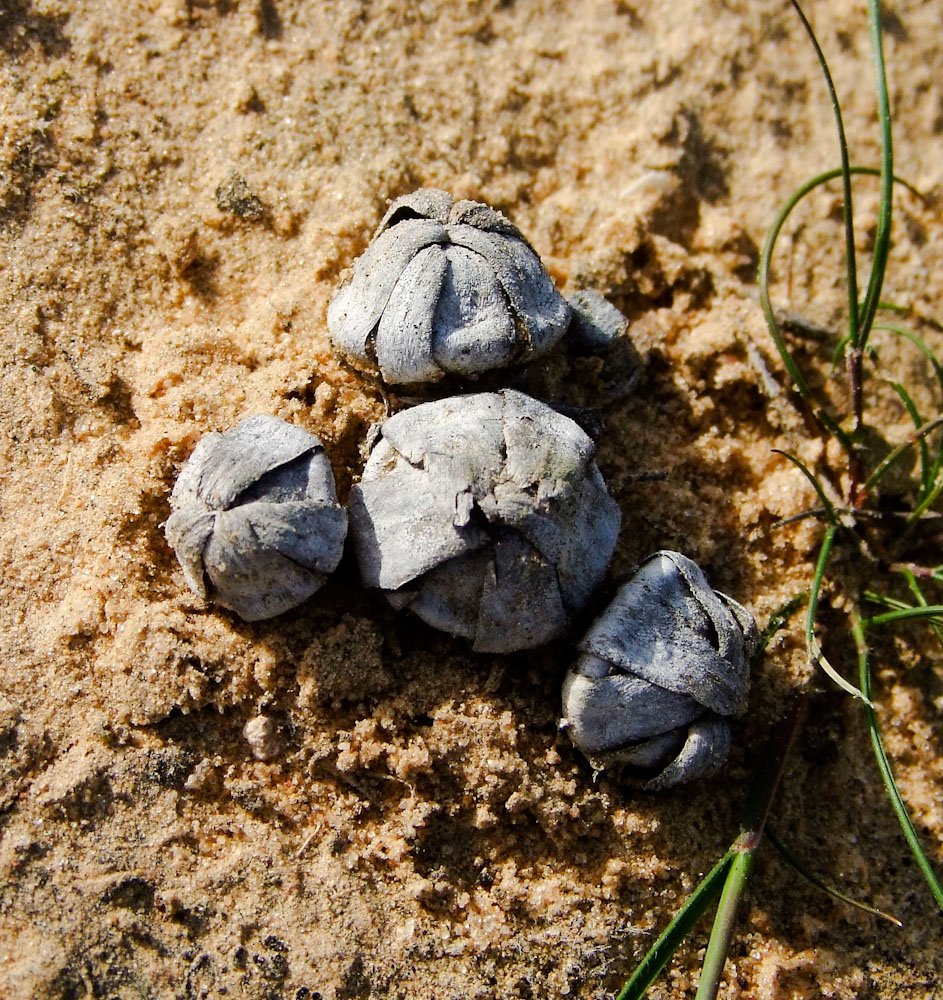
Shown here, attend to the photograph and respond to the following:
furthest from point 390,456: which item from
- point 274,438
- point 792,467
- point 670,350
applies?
point 792,467

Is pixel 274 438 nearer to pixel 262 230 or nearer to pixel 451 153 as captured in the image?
pixel 262 230

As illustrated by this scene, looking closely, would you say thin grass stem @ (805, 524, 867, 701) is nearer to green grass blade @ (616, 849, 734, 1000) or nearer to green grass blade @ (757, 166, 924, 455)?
green grass blade @ (757, 166, 924, 455)

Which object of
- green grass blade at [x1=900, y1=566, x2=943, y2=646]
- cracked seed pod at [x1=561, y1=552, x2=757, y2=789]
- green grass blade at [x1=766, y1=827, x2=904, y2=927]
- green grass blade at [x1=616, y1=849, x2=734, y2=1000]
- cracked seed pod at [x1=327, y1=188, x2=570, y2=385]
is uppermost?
cracked seed pod at [x1=327, y1=188, x2=570, y2=385]

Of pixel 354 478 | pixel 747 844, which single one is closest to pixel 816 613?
pixel 747 844

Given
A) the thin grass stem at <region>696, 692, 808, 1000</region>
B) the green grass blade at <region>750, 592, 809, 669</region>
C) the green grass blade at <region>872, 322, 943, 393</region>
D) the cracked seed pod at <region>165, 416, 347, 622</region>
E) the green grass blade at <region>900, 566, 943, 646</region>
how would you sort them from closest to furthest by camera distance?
1. the cracked seed pod at <region>165, 416, 347, 622</region>
2. the thin grass stem at <region>696, 692, 808, 1000</region>
3. the green grass blade at <region>750, 592, 809, 669</region>
4. the green grass blade at <region>900, 566, 943, 646</region>
5. the green grass blade at <region>872, 322, 943, 393</region>

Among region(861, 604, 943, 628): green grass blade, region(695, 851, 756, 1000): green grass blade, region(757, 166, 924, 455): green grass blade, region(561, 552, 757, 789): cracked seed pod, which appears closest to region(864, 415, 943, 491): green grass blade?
region(757, 166, 924, 455): green grass blade

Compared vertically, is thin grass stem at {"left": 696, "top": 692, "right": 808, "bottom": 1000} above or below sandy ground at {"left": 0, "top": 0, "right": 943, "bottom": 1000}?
below

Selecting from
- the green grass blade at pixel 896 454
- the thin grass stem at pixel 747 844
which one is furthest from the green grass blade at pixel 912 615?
the green grass blade at pixel 896 454
